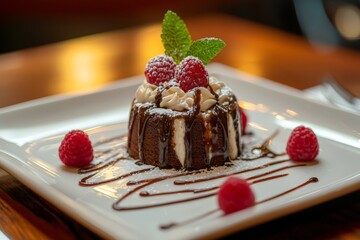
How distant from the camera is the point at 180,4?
16.7 ft

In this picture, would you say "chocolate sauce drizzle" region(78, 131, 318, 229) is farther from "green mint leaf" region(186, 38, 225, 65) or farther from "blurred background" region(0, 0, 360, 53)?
"blurred background" region(0, 0, 360, 53)

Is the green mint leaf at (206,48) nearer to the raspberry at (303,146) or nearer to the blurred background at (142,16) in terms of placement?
the raspberry at (303,146)

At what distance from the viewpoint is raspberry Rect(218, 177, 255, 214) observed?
1502 millimetres

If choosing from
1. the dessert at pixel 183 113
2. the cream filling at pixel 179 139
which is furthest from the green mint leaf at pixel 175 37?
the cream filling at pixel 179 139

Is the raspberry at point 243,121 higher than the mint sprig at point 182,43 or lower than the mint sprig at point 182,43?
lower

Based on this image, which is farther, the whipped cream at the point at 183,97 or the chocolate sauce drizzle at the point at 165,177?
the whipped cream at the point at 183,97

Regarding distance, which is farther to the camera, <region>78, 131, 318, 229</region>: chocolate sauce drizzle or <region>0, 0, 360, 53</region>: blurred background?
<region>0, 0, 360, 53</region>: blurred background

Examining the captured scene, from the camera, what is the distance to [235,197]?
59.1 inches

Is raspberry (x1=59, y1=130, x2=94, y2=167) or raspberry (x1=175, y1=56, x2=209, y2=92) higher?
raspberry (x1=175, y1=56, x2=209, y2=92)

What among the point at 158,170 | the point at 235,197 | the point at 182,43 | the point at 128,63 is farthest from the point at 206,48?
the point at 128,63

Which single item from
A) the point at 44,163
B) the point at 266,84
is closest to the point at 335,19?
the point at 266,84

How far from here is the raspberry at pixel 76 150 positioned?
191cm

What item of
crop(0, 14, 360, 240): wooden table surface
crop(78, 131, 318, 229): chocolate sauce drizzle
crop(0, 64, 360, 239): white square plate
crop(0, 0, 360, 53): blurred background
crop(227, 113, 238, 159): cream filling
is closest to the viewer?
crop(0, 64, 360, 239): white square plate

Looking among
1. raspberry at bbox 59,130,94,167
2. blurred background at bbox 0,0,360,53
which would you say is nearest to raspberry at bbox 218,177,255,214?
raspberry at bbox 59,130,94,167
